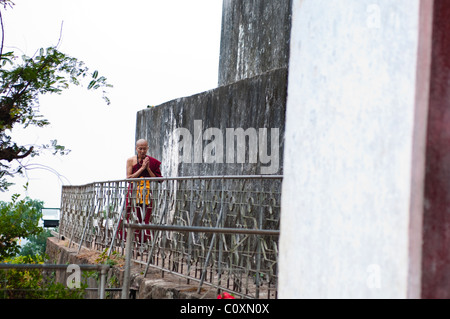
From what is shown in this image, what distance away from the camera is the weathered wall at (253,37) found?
1046 cm

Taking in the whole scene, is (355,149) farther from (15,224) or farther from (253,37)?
(253,37)

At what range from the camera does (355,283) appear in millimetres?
2160

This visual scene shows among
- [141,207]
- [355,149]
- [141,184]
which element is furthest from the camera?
[141,207]

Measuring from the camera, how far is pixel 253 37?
459 inches

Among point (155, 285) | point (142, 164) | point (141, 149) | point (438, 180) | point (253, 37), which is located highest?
point (253, 37)

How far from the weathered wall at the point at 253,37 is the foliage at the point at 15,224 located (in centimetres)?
449

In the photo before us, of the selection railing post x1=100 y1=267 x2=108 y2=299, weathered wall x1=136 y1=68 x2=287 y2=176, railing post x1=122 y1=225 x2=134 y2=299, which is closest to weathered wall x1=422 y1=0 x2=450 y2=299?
railing post x1=100 y1=267 x2=108 y2=299

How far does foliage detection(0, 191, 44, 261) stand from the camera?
280 inches

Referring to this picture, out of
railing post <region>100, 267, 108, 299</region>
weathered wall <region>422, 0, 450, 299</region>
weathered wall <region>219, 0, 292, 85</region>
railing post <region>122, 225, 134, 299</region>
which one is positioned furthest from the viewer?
weathered wall <region>219, 0, 292, 85</region>

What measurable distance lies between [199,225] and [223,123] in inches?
86.5

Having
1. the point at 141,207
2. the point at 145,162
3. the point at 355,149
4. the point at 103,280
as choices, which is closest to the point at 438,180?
the point at 355,149

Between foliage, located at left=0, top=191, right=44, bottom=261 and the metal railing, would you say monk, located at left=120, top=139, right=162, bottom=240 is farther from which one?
foliage, located at left=0, top=191, right=44, bottom=261

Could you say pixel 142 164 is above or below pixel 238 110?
below

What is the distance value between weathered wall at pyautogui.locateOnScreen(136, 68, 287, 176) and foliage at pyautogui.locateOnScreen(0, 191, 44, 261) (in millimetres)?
2710
